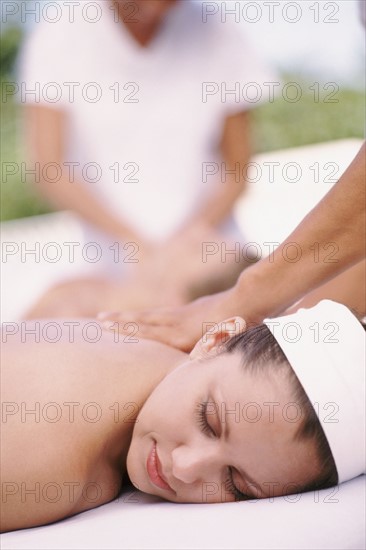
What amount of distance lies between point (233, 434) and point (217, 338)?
0.67ft

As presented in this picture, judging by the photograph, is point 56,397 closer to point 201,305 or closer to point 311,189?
point 201,305

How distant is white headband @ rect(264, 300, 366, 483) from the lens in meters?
1.07

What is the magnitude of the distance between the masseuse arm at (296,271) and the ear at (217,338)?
0.09 meters

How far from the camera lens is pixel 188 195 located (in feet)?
7.88

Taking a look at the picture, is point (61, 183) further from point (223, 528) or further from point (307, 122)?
point (307, 122)

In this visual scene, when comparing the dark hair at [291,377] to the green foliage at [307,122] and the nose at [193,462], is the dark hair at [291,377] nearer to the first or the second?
the nose at [193,462]

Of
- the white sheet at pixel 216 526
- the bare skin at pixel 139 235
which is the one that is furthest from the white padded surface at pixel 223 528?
the bare skin at pixel 139 235

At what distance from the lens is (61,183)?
2.33 metres

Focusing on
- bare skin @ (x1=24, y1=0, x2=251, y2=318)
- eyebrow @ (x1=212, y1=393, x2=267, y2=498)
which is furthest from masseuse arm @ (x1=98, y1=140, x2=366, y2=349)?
bare skin @ (x1=24, y1=0, x2=251, y2=318)

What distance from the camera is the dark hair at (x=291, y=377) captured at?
41.8 inches

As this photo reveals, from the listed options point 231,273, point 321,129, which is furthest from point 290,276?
→ point 321,129

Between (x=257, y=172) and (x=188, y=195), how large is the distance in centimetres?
137

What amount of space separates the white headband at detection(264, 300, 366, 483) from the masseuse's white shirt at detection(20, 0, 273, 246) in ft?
4.09

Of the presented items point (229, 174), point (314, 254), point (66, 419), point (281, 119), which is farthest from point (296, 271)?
point (281, 119)
